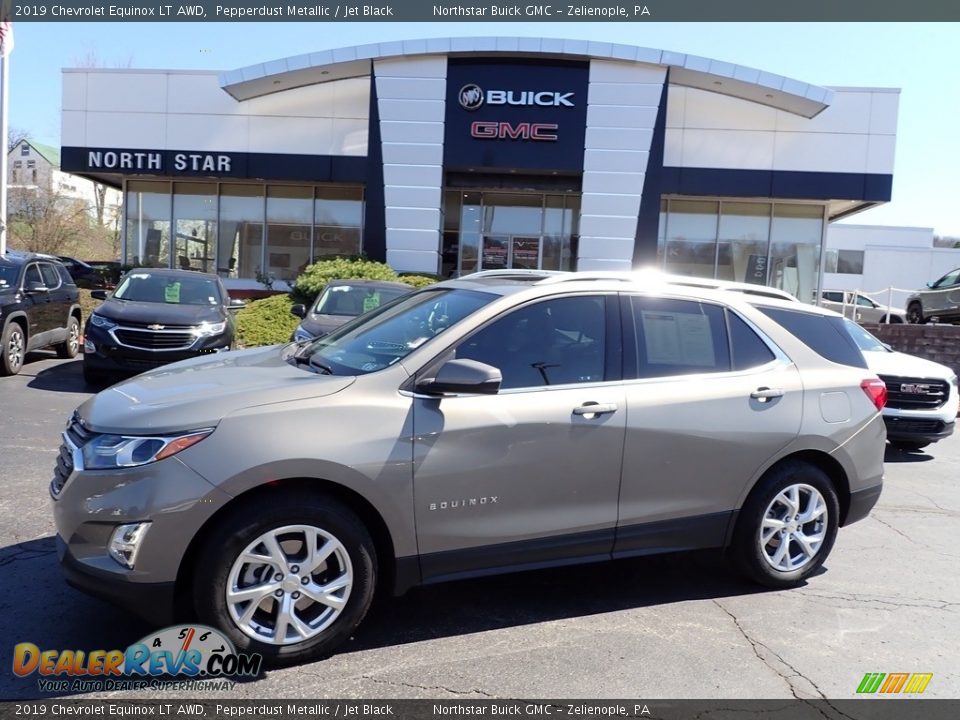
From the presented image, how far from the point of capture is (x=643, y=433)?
3957mm

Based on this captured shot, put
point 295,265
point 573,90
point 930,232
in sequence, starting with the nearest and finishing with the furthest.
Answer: point 573,90 < point 295,265 < point 930,232

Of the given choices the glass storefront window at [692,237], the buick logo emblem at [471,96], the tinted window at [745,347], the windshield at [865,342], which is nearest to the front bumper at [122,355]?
the tinted window at [745,347]

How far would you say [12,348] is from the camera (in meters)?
10.7

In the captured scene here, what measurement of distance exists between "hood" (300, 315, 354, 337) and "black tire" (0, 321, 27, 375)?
4.09 metres

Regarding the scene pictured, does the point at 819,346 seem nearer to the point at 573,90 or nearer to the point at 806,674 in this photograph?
Result: the point at 806,674

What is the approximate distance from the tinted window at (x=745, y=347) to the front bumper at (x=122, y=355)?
7.44 m

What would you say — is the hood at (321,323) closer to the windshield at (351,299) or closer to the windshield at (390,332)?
the windshield at (351,299)

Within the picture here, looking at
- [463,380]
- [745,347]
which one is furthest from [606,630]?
[745,347]

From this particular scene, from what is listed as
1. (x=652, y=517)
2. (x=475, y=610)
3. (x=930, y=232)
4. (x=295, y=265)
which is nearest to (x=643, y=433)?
(x=652, y=517)

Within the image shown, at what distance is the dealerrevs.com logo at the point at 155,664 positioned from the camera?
3184mm

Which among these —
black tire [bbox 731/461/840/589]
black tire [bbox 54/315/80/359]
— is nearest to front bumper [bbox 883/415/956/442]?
black tire [bbox 731/461/840/589]

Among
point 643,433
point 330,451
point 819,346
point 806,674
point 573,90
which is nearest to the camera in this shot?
point 330,451

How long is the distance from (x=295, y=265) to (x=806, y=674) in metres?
22.1

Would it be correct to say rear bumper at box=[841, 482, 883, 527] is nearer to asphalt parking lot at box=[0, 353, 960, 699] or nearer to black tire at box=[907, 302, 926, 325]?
asphalt parking lot at box=[0, 353, 960, 699]
